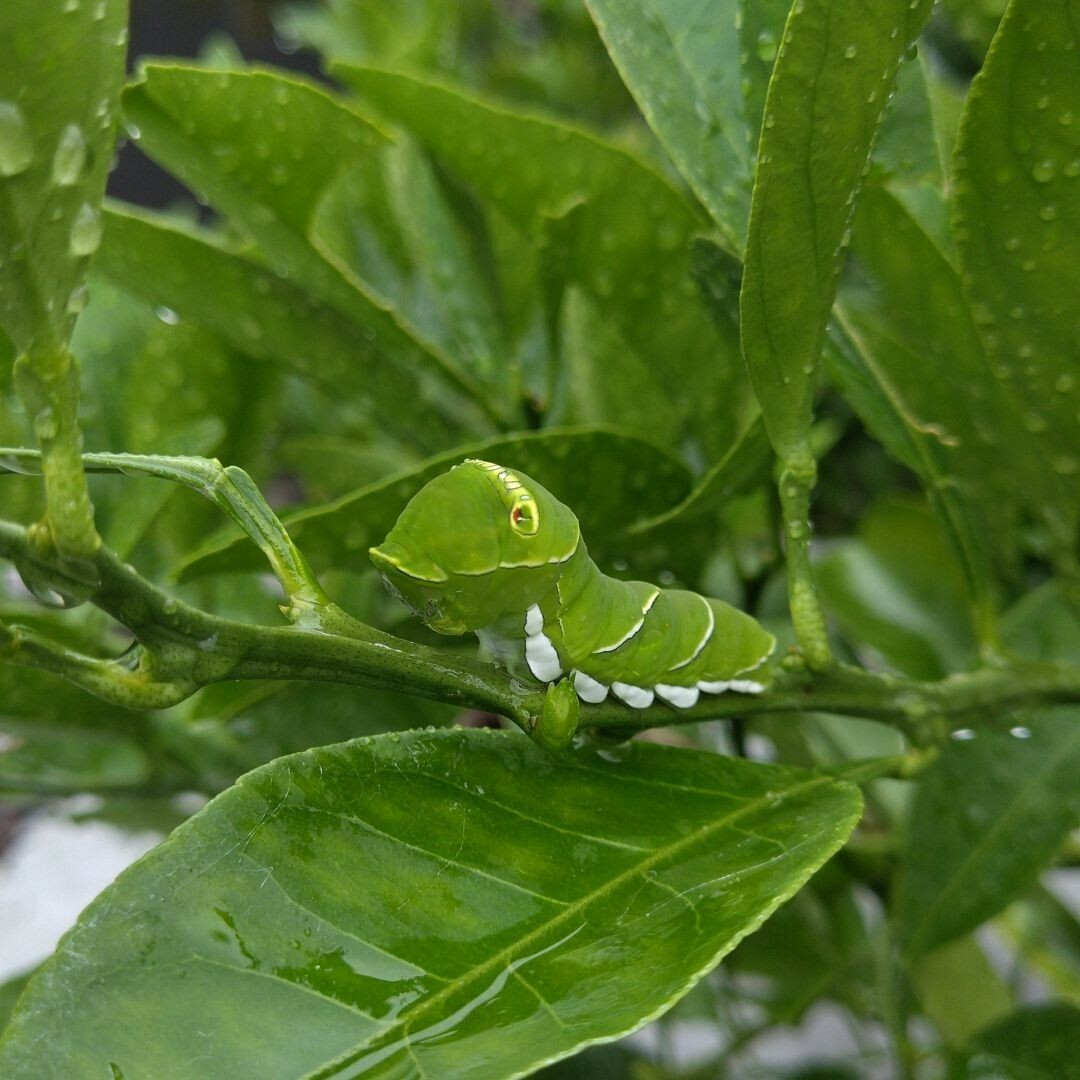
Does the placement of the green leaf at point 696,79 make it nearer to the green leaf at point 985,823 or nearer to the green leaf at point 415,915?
the green leaf at point 415,915

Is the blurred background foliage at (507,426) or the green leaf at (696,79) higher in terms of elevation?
the green leaf at (696,79)

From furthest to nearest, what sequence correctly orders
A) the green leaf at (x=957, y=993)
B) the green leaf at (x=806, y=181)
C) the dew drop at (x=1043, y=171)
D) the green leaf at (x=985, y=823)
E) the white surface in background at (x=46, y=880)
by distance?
1. the white surface in background at (x=46, y=880)
2. the green leaf at (x=957, y=993)
3. the green leaf at (x=985, y=823)
4. the dew drop at (x=1043, y=171)
5. the green leaf at (x=806, y=181)

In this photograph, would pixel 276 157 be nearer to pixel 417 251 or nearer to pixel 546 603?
pixel 417 251

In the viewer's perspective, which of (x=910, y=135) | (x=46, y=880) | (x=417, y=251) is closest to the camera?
(x=910, y=135)

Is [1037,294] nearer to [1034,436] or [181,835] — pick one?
[1034,436]

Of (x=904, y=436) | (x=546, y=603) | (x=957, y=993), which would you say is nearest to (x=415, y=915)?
(x=546, y=603)

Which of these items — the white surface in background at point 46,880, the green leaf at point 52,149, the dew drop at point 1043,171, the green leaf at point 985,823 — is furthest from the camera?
the white surface in background at point 46,880

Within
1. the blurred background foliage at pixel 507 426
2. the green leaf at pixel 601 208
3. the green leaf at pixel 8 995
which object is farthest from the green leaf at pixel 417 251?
the green leaf at pixel 8 995

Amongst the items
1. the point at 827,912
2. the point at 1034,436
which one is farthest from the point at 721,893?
the point at 827,912
